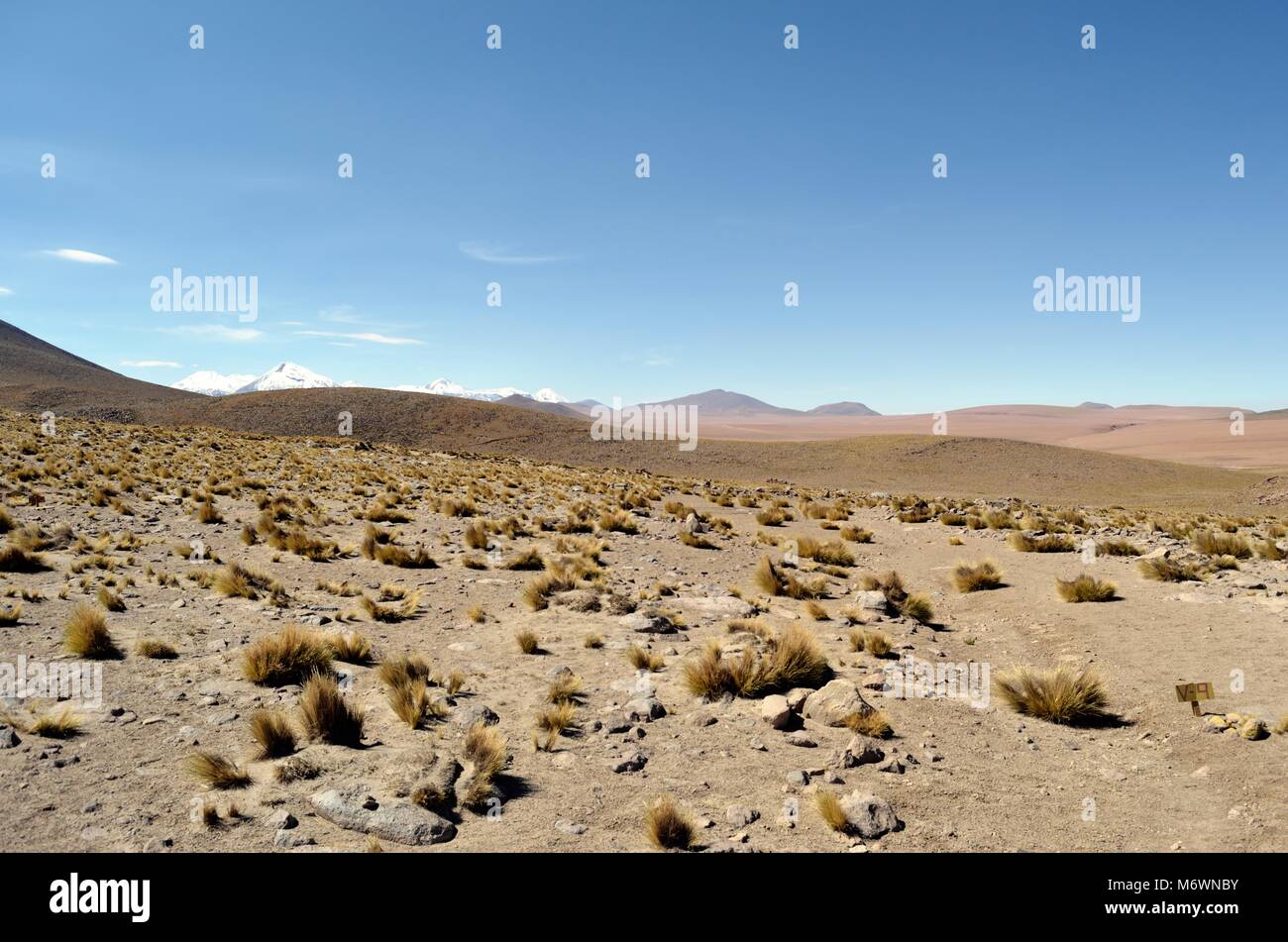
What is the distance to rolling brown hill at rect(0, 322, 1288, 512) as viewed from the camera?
48.7 meters

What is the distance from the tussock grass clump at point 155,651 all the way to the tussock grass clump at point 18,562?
502 cm

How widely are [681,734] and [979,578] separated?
830 centimetres

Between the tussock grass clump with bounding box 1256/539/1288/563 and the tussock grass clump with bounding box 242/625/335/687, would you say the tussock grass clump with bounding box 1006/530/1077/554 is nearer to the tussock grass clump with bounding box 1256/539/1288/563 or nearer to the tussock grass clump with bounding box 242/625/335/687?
the tussock grass clump with bounding box 1256/539/1288/563

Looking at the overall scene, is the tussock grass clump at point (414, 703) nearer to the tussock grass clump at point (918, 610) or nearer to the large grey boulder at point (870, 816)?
the large grey boulder at point (870, 816)

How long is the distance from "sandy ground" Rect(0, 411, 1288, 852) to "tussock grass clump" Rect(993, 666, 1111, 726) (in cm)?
17

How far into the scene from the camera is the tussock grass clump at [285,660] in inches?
262

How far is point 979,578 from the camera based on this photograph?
39.4 ft

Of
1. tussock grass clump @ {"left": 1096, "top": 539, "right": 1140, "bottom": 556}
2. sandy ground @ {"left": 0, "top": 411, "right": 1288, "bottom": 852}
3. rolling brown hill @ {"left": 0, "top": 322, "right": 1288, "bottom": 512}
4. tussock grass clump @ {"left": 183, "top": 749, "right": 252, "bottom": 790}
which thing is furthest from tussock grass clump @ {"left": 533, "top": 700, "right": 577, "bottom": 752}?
rolling brown hill @ {"left": 0, "top": 322, "right": 1288, "bottom": 512}

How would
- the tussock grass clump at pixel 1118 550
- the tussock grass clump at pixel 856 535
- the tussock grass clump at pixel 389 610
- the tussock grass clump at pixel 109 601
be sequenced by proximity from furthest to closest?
the tussock grass clump at pixel 856 535, the tussock grass clump at pixel 1118 550, the tussock grass clump at pixel 389 610, the tussock grass clump at pixel 109 601

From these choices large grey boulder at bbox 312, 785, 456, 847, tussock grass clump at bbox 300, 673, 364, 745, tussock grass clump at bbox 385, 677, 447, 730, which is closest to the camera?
large grey boulder at bbox 312, 785, 456, 847

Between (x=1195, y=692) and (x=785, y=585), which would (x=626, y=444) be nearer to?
(x=785, y=585)

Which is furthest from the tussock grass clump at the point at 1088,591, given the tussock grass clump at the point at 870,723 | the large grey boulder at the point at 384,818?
the large grey boulder at the point at 384,818
